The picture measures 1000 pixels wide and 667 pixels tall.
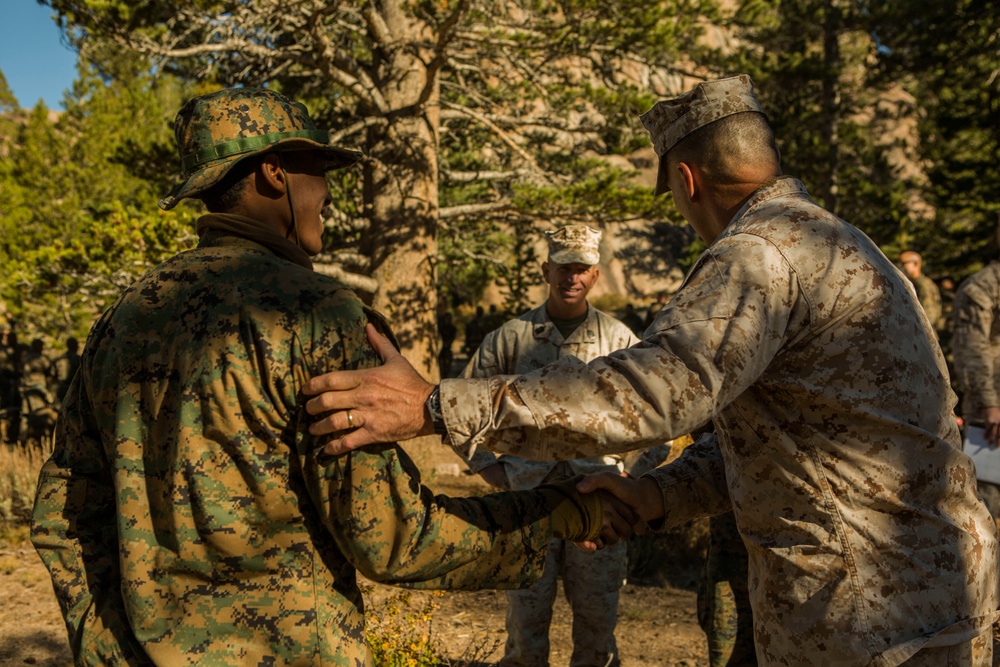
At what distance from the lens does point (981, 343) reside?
5.48 m

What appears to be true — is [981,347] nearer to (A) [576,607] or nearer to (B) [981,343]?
(B) [981,343]

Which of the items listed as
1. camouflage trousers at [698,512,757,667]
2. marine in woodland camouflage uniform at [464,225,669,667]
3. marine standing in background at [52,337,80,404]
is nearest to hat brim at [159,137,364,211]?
marine in woodland camouflage uniform at [464,225,669,667]

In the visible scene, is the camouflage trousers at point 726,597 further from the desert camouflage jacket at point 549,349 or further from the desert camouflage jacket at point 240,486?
the desert camouflage jacket at point 240,486

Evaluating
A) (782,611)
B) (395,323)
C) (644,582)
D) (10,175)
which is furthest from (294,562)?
(10,175)

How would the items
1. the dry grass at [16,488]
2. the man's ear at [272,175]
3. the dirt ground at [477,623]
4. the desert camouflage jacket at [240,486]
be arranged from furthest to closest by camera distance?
the dry grass at [16,488] → the dirt ground at [477,623] → the man's ear at [272,175] → the desert camouflage jacket at [240,486]

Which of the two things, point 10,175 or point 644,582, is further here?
point 10,175

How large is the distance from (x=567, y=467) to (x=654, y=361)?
2461mm

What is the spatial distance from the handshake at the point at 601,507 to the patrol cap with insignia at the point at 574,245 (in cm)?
200

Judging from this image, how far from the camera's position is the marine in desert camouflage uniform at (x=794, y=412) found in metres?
1.69

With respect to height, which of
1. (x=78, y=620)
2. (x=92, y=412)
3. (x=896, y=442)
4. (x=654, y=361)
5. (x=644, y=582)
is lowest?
(x=644, y=582)

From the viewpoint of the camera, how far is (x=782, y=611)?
1.96 m

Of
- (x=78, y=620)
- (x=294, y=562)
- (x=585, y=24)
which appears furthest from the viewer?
(x=585, y=24)

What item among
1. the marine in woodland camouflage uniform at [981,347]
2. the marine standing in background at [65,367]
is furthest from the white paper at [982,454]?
the marine standing in background at [65,367]

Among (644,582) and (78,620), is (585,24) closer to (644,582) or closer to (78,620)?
(644,582)
